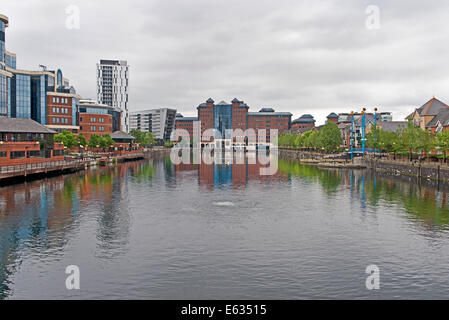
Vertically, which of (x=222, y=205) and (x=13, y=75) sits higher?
(x=13, y=75)

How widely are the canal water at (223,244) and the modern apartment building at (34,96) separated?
303 feet

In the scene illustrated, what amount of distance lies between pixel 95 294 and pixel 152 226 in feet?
64.5

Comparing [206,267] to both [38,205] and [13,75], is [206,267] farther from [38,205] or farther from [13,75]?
[13,75]

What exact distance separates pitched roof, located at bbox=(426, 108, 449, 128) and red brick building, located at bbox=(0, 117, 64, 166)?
4269 inches

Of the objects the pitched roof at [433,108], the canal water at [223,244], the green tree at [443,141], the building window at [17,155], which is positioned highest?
the pitched roof at [433,108]

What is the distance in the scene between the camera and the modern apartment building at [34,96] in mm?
145750

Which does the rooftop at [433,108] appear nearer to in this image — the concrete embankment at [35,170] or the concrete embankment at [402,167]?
the concrete embankment at [402,167]

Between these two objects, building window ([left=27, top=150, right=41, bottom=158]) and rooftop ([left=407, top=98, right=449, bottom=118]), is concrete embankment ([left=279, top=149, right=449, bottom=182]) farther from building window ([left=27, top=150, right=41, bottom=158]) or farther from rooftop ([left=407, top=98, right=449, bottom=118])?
building window ([left=27, top=150, right=41, bottom=158])

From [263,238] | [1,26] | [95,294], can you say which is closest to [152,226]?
[263,238]

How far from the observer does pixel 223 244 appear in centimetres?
3931

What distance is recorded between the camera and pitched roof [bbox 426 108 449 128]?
121262mm

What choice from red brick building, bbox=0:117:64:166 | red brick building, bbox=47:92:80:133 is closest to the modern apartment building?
red brick building, bbox=47:92:80:133

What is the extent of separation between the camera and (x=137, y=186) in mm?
85125

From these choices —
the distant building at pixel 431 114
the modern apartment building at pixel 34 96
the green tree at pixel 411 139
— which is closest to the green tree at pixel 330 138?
the distant building at pixel 431 114
